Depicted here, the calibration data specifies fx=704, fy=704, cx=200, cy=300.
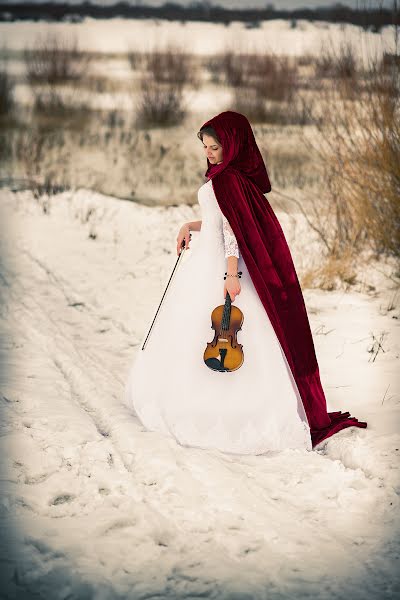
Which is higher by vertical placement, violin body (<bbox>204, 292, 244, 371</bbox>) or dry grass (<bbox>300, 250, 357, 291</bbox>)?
violin body (<bbox>204, 292, 244, 371</bbox>)

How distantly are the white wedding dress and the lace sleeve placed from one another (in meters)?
0.01

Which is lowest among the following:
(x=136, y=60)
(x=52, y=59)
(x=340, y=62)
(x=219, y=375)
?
(x=219, y=375)

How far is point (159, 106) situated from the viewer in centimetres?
1742

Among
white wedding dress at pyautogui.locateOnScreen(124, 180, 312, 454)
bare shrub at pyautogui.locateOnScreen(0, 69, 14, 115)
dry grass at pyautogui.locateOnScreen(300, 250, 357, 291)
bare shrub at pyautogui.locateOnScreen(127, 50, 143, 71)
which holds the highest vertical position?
bare shrub at pyautogui.locateOnScreen(127, 50, 143, 71)

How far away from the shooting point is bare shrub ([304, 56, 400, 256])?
6406 millimetres

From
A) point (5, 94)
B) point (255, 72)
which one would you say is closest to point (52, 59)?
point (5, 94)

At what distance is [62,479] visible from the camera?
3.32 metres

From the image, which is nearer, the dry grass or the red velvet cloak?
the red velvet cloak

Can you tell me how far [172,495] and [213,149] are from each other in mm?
1659

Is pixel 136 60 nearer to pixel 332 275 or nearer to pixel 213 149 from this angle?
pixel 332 275

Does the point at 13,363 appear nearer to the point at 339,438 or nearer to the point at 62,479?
the point at 62,479

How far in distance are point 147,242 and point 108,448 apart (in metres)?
5.82

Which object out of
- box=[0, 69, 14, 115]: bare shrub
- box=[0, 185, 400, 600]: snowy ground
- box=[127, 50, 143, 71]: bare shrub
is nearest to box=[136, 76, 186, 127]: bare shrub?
box=[127, 50, 143, 71]: bare shrub

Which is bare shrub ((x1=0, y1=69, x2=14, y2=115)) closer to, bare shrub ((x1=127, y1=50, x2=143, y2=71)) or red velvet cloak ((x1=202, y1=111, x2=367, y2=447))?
bare shrub ((x1=127, y1=50, x2=143, y2=71))
